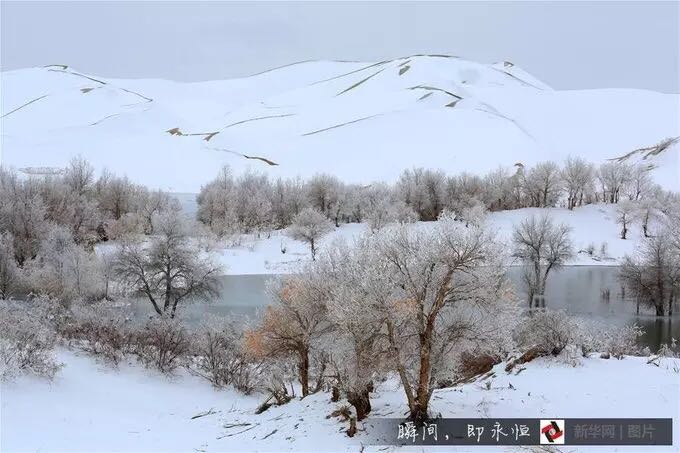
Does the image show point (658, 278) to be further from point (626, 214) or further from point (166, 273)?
→ point (626, 214)

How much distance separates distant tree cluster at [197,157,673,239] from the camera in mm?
55469

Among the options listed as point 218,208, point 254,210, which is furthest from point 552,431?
point 218,208

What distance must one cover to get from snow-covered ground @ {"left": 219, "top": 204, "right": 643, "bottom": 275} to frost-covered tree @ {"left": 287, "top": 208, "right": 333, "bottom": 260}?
863 millimetres

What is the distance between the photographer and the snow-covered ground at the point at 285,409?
34.9ft

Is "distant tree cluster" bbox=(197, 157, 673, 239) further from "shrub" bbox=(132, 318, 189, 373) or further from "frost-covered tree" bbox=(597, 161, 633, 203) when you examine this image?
"shrub" bbox=(132, 318, 189, 373)

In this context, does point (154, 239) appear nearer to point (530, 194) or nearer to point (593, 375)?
point (593, 375)

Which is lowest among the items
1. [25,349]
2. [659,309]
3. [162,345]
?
[659,309]

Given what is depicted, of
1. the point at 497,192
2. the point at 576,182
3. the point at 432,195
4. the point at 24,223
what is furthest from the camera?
the point at 432,195

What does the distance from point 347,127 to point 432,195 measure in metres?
43.3

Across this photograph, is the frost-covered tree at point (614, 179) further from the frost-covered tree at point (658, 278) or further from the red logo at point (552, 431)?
the red logo at point (552, 431)

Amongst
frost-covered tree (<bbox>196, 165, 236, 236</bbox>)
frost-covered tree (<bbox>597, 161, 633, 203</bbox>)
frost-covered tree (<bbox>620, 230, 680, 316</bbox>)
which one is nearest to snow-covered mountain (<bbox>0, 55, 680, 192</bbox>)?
frost-covered tree (<bbox>597, 161, 633, 203</bbox>)

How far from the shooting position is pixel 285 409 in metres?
13.7

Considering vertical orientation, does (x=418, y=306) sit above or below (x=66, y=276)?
above

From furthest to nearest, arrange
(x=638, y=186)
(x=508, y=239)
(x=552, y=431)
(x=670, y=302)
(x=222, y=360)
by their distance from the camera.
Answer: (x=638, y=186) < (x=508, y=239) < (x=670, y=302) < (x=222, y=360) < (x=552, y=431)
